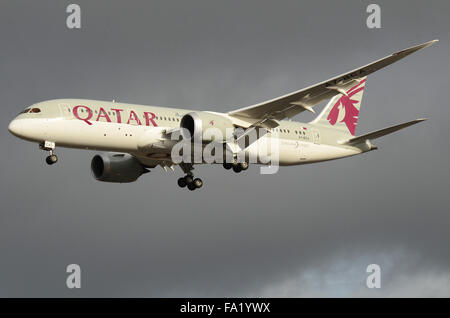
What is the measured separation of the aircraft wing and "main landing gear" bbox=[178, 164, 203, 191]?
17.1ft

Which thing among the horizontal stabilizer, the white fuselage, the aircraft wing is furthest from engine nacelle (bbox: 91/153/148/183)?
the horizontal stabilizer

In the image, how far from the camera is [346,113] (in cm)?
6347

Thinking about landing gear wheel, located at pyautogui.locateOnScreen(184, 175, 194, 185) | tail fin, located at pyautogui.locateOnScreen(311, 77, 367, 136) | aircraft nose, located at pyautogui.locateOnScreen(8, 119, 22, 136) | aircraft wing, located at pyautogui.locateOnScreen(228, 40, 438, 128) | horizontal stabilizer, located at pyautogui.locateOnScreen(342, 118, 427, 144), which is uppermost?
tail fin, located at pyautogui.locateOnScreen(311, 77, 367, 136)

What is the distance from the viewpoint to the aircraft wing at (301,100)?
49.0 meters

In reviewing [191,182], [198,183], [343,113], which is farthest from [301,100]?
[343,113]

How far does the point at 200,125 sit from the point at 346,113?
1507 cm

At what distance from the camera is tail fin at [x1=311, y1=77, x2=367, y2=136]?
62.0 m

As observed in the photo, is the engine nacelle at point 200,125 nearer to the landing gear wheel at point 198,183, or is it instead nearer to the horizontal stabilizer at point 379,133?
the landing gear wheel at point 198,183

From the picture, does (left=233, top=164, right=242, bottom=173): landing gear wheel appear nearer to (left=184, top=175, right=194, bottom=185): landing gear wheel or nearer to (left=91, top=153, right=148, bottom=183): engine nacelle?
(left=184, top=175, right=194, bottom=185): landing gear wheel

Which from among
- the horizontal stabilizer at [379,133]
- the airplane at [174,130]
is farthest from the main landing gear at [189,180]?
the horizontal stabilizer at [379,133]

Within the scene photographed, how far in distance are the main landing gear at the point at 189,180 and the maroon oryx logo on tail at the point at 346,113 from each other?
33.0ft

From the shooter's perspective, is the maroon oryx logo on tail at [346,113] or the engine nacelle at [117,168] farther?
the maroon oryx logo on tail at [346,113]

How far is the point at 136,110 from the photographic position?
171 ft
